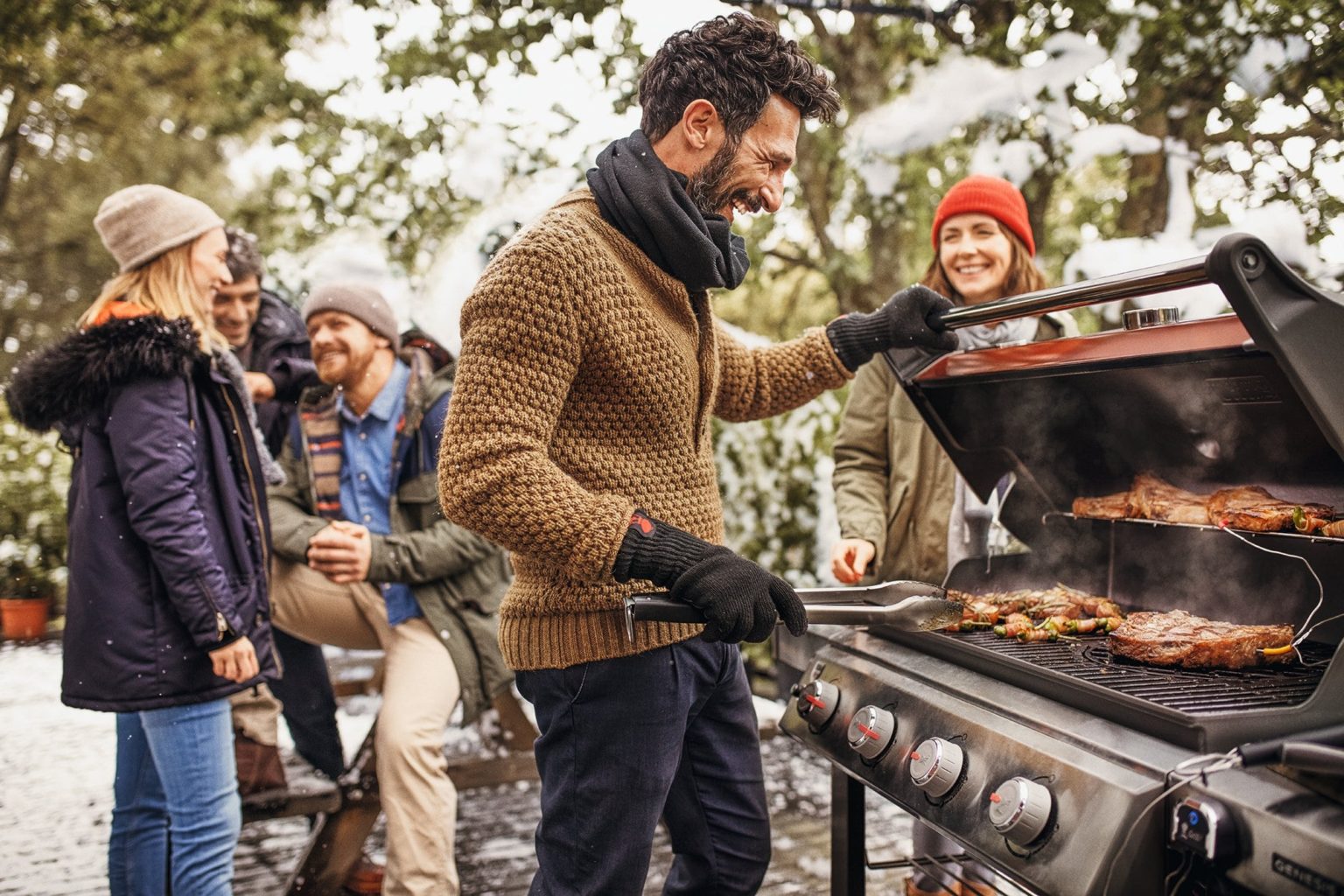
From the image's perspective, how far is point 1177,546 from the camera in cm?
228

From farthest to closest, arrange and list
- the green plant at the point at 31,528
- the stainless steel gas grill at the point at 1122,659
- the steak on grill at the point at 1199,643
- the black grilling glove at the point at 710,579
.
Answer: the green plant at the point at 31,528, the steak on grill at the point at 1199,643, the black grilling glove at the point at 710,579, the stainless steel gas grill at the point at 1122,659

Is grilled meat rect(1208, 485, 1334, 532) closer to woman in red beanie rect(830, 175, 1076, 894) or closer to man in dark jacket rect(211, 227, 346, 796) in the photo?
woman in red beanie rect(830, 175, 1076, 894)

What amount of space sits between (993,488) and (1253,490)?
647 mm

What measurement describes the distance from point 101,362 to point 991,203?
2.52 metres

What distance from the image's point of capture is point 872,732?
6.14 feet

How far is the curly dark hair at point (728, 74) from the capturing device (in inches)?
73.4

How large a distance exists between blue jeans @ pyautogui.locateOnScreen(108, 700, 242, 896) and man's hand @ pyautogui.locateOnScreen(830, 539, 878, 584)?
170 centimetres

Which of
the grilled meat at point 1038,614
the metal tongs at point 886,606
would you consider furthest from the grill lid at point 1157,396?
the metal tongs at point 886,606

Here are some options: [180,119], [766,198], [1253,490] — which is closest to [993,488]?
[1253,490]

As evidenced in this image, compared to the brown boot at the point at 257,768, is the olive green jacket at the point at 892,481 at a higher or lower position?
higher

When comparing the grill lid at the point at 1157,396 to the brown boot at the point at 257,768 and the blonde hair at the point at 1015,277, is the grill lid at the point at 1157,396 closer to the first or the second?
the blonde hair at the point at 1015,277

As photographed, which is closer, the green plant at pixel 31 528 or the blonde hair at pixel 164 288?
the blonde hair at pixel 164 288

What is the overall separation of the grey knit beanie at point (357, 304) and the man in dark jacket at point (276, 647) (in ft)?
1.30

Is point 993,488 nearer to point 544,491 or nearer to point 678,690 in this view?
point 678,690
